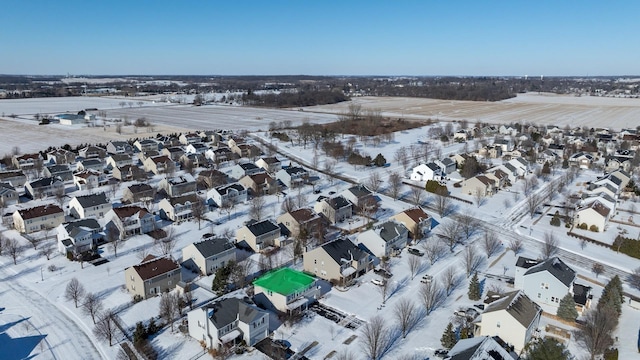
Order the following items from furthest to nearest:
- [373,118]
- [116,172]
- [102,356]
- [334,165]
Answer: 1. [373,118]
2. [334,165]
3. [116,172]
4. [102,356]

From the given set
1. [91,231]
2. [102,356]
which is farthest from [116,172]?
[102,356]

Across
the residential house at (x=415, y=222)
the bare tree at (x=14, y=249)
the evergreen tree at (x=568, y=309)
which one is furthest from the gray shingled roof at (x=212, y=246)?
the evergreen tree at (x=568, y=309)

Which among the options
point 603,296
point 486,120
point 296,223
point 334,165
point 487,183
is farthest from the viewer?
point 486,120

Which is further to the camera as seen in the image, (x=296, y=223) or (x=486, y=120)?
(x=486, y=120)

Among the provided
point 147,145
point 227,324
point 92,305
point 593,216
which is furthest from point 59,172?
point 593,216

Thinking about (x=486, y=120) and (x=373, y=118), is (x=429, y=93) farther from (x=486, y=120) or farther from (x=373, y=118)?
(x=373, y=118)

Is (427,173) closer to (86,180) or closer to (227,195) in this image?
(227,195)

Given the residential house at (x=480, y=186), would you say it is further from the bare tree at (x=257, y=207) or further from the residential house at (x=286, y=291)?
the residential house at (x=286, y=291)
